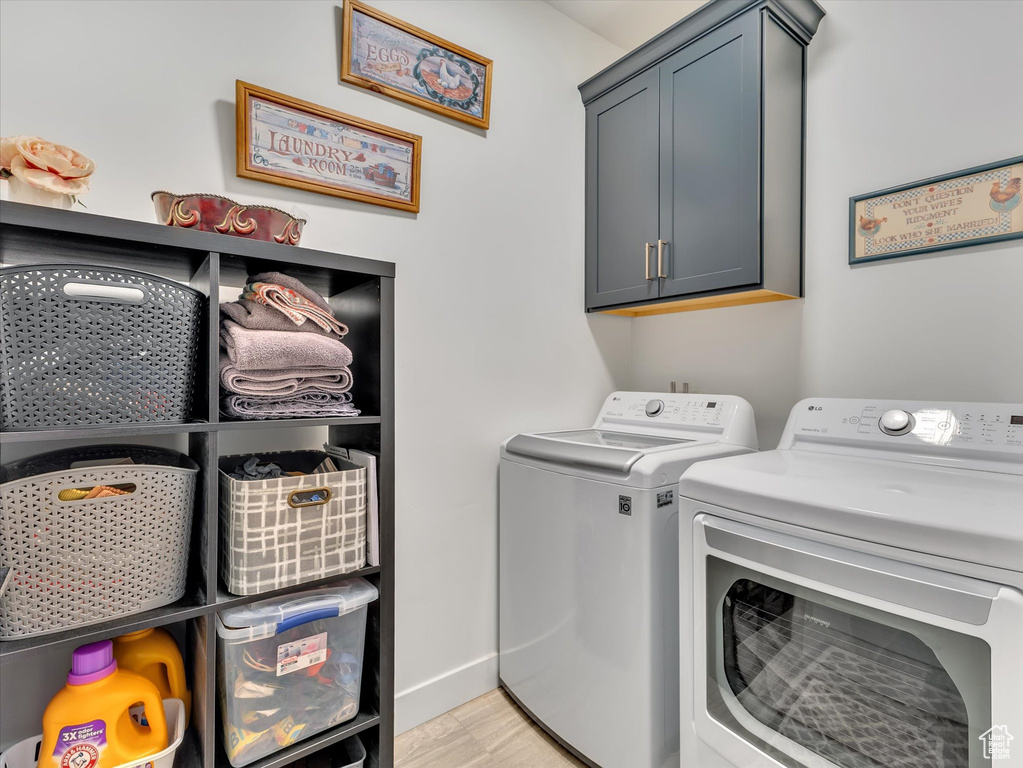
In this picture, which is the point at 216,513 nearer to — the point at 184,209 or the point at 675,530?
the point at 184,209

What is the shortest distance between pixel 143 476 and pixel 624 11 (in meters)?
2.35

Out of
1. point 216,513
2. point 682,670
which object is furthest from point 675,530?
point 216,513

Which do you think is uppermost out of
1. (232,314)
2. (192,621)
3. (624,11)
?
(624,11)

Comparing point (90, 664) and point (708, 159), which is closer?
point (90, 664)

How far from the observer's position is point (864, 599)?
95cm

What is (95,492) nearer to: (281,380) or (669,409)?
(281,380)

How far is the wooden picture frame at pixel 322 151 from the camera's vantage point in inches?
56.8

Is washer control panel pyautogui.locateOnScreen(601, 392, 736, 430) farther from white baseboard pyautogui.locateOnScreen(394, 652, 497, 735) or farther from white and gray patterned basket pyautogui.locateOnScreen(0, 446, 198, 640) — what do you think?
white and gray patterned basket pyautogui.locateOnScreen(0, 446, 198, 640)

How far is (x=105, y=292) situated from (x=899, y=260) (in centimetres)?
210

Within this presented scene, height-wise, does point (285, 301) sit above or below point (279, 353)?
above

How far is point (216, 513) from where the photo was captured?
109cm

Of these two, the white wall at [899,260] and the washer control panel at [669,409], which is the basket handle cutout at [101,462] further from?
the white wall at [899,260]

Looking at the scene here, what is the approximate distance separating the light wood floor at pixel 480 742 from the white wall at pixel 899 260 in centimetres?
131

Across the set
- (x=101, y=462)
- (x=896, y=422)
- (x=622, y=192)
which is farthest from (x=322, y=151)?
(x=896, y=422)
